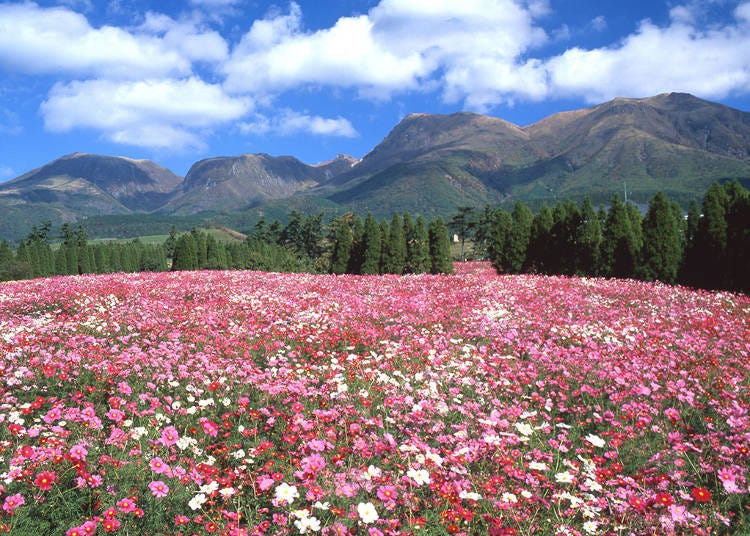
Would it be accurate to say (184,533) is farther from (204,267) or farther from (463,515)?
(204,267)

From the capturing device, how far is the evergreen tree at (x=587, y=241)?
31.7m

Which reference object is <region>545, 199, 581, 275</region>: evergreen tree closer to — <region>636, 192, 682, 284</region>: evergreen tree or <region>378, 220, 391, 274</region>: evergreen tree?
<region>636, 192, 682, 284</region>: evergreen tree

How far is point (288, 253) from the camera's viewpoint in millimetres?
79250

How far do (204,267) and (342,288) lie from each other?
58581 mm

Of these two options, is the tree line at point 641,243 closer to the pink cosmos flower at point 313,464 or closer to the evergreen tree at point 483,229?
the pink cosmos flower at point 313,464

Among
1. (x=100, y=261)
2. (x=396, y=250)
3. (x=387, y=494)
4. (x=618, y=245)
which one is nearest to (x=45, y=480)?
(x=387, y=494)

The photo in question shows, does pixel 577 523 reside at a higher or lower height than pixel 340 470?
lower

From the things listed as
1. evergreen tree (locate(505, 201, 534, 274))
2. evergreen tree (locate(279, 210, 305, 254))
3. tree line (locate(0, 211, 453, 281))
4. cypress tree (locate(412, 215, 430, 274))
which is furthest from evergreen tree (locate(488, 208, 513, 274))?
evergreen tree (locate(279, 210, 305, 254))

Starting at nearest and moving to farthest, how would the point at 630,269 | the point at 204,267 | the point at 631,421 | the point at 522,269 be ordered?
the point at 631,421 → the point at 630,269 → the point at 522,269 → the point at 204,267

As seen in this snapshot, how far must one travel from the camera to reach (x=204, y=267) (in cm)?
7138

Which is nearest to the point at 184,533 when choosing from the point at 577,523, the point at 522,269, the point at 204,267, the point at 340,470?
the point at 340,470

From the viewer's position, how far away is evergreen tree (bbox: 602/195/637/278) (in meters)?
28.0

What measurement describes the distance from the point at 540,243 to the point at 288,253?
50.1m

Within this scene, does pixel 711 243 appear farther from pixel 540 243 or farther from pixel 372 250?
pixel 372 250
